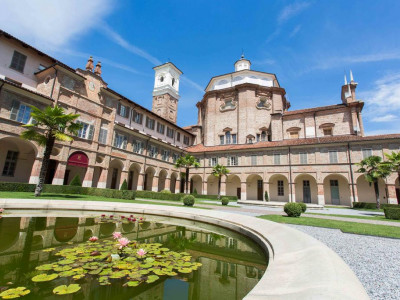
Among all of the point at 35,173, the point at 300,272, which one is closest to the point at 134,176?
the point at 35,173

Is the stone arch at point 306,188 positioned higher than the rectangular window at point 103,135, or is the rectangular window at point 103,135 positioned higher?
the rectangular window at point 103,135

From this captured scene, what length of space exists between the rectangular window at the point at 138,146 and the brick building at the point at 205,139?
14 cm

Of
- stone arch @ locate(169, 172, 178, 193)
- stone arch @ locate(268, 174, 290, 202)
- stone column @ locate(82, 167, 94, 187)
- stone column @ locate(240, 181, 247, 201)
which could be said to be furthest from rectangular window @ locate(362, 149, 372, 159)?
stone column @ locate(82, 167, 94, 187)

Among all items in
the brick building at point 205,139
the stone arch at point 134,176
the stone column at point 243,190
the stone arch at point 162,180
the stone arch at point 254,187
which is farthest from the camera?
the stone arch at point 254,187

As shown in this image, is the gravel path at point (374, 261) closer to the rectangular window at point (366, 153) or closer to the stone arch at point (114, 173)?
the rectangular window at point (366, 153)

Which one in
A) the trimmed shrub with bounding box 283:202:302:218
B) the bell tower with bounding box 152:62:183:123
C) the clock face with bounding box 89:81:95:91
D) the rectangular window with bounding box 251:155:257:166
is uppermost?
the bell tower with bounding box 152:62:183:123

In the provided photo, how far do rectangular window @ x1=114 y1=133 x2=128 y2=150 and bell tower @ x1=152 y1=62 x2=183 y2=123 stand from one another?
22.5 m

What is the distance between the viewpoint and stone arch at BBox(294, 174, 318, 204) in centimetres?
3120

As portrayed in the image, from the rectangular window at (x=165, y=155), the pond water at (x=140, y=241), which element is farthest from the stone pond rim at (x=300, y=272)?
the rectangular window at (x=165, y=155)

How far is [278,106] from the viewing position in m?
40.2

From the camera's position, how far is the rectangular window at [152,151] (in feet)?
102

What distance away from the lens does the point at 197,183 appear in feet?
133

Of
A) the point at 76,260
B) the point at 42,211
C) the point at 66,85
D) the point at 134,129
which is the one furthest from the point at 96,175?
the point at 76,260

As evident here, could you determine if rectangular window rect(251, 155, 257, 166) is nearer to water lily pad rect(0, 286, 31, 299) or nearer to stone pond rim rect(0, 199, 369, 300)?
stone pond rim rect(0, 199, 369, 300)
